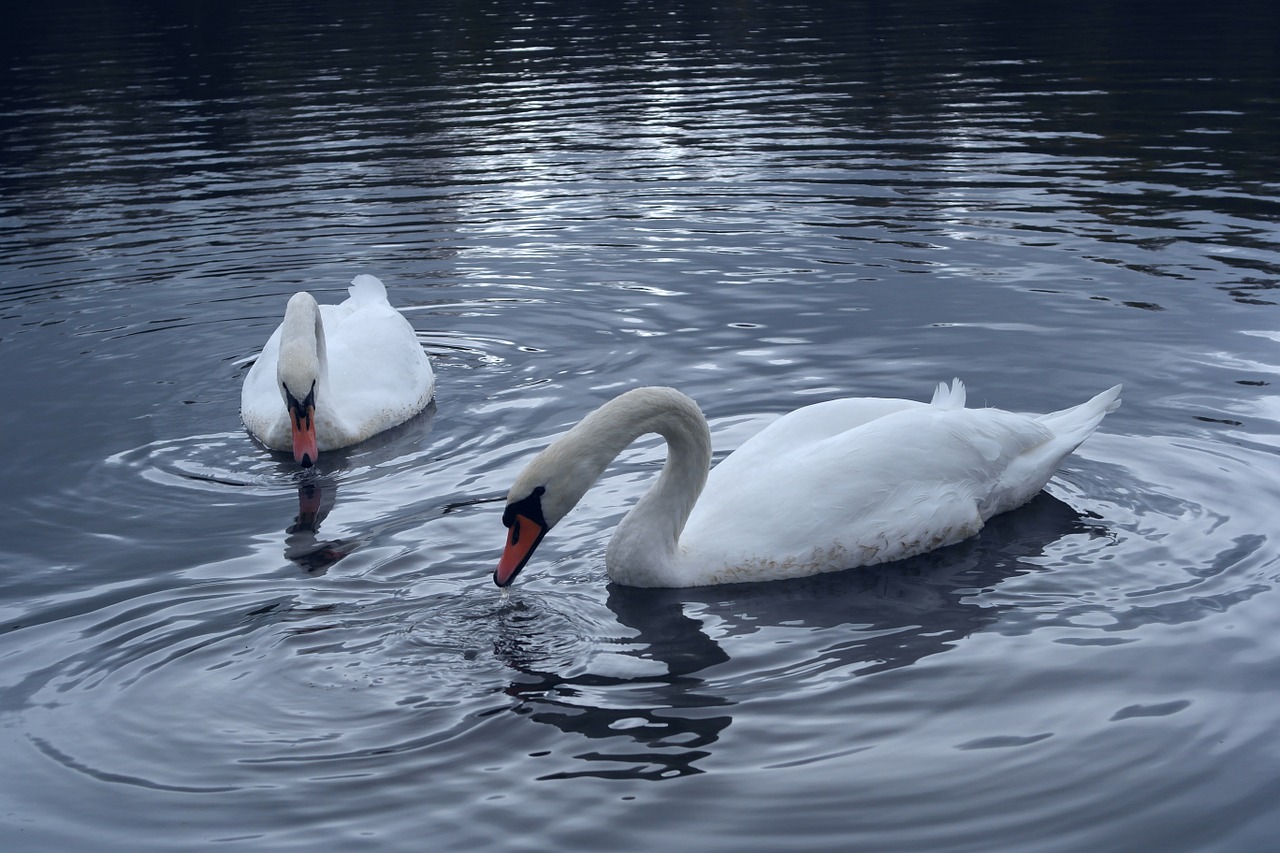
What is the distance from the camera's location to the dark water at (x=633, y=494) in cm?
594

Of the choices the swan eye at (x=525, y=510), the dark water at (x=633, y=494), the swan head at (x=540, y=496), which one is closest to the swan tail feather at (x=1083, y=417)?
the dark water at (x=633, y=494)

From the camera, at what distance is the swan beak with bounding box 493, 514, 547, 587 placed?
7164mm

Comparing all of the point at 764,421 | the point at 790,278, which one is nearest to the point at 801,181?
the point at 790,278

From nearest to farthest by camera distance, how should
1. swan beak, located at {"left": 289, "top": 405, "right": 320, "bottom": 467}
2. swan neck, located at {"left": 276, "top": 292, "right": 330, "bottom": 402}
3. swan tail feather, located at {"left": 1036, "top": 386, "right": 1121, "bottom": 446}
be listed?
swan tail feather, located at {"left": 1036, "top": 386, "right": 1121, "bottom": 446} < swan beak, located at {"left": 289, "top": 405, "right": 320, "bottom": 467} < swan neck, located at {"left": 276, "top": 292, "right": 330, "bottom": 402}

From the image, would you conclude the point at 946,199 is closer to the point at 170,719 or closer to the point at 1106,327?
the point at 1106,327

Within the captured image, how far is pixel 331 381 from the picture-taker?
11039mm

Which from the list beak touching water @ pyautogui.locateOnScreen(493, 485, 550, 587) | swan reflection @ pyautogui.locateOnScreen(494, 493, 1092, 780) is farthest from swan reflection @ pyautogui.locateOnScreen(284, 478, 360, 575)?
beak touching water @ pyautogui.locateOnScreen(493, 485, 550, 587)

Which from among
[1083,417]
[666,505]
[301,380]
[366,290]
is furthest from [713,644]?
[366,290]

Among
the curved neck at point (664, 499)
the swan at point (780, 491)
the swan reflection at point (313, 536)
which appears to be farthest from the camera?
the swan reflection at point (313, 536)

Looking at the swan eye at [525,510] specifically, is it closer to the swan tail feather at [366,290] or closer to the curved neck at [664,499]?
the curved neck at [664,499]

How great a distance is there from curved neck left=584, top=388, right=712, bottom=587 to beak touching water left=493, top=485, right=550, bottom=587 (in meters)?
0.64

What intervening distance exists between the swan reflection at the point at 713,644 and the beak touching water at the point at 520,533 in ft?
1.04

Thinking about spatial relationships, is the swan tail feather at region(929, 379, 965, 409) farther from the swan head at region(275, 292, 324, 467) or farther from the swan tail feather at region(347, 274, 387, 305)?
the swan tail feather at region(347, 274, 387, 305)

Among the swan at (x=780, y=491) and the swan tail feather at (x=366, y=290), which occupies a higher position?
the swan tail feather at (x=366, y=290)
